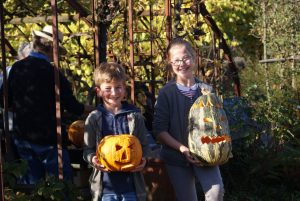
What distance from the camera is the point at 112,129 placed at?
437cm

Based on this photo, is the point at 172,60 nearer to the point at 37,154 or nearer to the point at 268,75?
the point at 37,154

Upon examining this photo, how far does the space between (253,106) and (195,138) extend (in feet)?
7.76

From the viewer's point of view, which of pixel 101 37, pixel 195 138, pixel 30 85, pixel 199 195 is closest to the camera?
pixel 195 138

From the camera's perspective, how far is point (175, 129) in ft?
15.1

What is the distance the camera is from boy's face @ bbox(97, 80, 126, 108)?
4.31 m

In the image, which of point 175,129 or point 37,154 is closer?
point 175,129

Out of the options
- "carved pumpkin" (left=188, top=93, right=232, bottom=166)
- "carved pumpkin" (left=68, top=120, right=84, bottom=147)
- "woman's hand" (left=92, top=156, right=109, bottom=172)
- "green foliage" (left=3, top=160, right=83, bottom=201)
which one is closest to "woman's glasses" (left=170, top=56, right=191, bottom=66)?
"carved pumpkin" (left=188, top=93, right=232, bottom=166)

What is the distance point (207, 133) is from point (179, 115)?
10.8 inches

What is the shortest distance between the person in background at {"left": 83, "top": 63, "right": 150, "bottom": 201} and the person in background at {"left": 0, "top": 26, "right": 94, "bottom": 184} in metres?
0.75

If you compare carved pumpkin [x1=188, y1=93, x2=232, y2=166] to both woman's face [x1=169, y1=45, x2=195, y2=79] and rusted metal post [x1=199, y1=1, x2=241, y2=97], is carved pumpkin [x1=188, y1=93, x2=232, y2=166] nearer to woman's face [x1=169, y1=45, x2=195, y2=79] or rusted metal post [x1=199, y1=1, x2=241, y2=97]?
woman's face [x1=169, y1=45, x2=195, y2=79]

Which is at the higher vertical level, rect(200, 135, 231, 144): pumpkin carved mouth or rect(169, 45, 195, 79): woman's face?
rect(169, 45, 195, 79): woman's face

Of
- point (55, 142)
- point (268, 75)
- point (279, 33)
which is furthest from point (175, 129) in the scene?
point (279, 33)

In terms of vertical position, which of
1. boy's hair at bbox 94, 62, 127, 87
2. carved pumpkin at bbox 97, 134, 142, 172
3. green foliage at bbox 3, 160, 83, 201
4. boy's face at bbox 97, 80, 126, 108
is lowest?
green foliage at bbox 3, 160, 83, 201

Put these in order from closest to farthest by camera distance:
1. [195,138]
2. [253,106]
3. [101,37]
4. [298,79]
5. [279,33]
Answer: [195,138], [101,37], [253,106], [298,79], [279,33]
